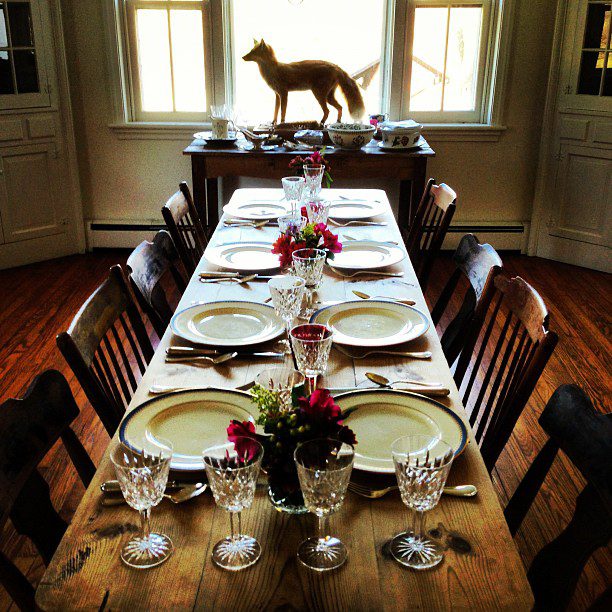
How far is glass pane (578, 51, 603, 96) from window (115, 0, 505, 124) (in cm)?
48

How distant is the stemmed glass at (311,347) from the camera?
4.30 ft

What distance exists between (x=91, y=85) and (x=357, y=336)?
125 inches

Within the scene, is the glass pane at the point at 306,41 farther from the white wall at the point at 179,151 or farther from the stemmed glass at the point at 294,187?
the stemmed glass at the point at 294,187

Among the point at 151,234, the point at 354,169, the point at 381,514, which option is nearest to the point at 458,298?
the point at 354,169

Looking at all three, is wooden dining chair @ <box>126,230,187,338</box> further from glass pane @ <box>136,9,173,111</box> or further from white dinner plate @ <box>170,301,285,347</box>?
glass pane @ <box>136,9,173,111</box>

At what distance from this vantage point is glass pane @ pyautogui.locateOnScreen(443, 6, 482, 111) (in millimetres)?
4156

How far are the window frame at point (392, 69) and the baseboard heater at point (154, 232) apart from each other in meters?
0.55

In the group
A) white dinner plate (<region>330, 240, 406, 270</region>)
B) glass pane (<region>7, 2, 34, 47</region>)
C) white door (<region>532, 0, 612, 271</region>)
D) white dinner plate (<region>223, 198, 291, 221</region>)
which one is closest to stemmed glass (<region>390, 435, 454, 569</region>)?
white dinner plate (<region>330, 240, 406, 270</region>)

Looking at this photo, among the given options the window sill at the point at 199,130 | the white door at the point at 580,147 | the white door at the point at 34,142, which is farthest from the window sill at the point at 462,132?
the white door at the point at 34,142

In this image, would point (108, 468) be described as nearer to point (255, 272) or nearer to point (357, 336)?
point (357, 336)

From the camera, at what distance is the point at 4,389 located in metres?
2.79

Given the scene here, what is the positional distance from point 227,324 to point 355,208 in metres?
1.24

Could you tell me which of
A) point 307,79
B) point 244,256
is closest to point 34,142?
point 307,79

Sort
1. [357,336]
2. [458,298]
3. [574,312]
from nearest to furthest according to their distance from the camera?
1. [357,336]
2. [574,312]
3. [458,298]
